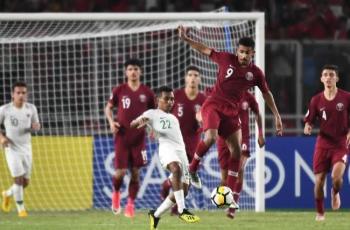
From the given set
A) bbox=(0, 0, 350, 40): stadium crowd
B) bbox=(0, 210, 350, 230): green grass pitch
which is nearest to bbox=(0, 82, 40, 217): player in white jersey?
bbox=(0, 210, 350, 230): green grass pitch

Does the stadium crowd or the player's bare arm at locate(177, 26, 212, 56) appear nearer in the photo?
the player's bare arm at locate(177, 26, 212, 56)

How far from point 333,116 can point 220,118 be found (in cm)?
246

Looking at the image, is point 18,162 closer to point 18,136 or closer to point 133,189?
point 18,136

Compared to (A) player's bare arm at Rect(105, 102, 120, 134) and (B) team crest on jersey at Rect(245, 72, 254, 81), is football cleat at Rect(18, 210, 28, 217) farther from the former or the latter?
(B) team crest on jersey at Rect(245, 72, 254, 81)

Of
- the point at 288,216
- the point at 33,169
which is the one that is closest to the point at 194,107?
the point at 288,216

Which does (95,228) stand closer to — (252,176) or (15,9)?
(252,176)

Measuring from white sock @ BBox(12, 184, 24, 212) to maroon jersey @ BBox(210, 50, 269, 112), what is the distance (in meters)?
4.38

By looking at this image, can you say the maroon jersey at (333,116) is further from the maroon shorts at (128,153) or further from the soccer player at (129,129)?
the maroon shorts at (128,153)

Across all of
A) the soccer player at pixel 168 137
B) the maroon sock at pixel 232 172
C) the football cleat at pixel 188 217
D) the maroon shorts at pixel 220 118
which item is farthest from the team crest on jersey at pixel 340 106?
the football cleat at pixel 188 217

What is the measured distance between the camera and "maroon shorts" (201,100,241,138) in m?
13.5

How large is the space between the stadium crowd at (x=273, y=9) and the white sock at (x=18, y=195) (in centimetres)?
637

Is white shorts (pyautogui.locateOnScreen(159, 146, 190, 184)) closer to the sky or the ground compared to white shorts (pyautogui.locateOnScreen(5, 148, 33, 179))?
closer to the sky

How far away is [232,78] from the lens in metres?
13.6

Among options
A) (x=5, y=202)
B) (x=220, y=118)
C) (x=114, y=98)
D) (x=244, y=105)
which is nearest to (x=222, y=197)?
(x=220, y=118)
